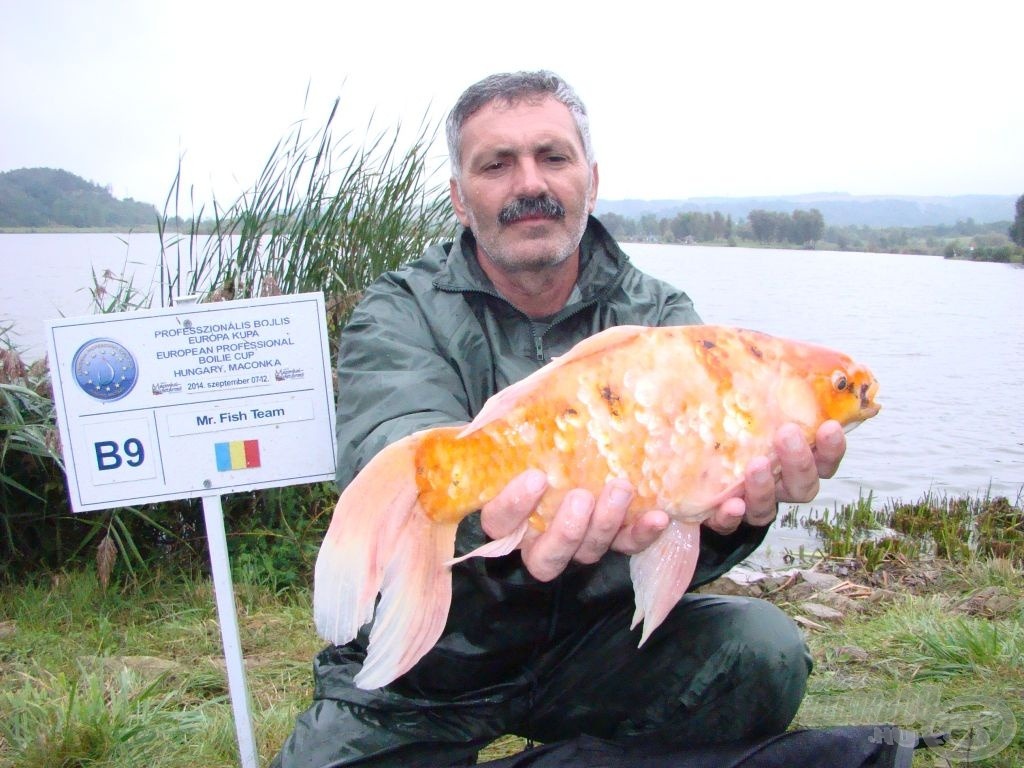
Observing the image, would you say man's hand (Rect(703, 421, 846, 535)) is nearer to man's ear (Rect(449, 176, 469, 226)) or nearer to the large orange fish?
the large orange fish

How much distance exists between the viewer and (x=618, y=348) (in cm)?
113

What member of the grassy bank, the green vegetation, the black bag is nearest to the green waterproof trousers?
the black bag

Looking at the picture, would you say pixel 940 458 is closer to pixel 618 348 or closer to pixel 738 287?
pixel 618 348

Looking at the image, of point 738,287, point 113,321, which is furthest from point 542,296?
point 738,287

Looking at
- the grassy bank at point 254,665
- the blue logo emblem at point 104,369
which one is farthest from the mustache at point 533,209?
the grassy bank at point 254,665

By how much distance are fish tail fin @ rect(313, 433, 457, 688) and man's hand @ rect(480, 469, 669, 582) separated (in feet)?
0.26

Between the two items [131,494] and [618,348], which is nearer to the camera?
[618,348]

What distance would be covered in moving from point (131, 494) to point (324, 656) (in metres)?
0.47

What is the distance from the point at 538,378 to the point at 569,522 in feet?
0.60

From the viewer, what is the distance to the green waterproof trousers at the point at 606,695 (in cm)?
158

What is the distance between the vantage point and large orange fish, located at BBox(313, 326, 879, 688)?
43.5 inches

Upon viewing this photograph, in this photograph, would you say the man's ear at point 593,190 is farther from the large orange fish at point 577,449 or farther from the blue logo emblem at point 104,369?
the blue logo emblem at point 104,369

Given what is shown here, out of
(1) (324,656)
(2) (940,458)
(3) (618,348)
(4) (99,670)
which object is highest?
(3) (618,348)

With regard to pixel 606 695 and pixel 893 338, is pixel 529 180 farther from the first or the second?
pixel 893 338
